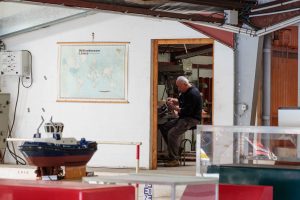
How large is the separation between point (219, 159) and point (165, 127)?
5.78m

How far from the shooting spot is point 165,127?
12117 millimetres

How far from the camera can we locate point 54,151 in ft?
23.9

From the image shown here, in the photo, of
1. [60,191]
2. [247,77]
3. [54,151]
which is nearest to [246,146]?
[54,151]

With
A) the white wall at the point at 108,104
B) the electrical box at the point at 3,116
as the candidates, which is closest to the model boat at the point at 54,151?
the white wall at the point at 108,104

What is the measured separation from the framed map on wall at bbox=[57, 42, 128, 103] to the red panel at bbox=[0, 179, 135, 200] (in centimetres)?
876

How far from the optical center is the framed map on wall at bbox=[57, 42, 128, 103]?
1216cm

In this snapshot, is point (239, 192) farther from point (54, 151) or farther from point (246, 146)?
point (54, 151)

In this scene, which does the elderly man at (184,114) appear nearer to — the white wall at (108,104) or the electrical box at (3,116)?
the white wall at (108,104)

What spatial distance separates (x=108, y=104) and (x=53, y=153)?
5023 millimetres

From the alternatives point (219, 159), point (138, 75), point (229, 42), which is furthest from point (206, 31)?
point (219, 159)

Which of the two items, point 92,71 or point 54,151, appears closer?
point 54,151

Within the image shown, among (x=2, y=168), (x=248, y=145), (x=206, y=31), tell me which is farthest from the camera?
(x=2, y=168)

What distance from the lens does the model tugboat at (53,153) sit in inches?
285

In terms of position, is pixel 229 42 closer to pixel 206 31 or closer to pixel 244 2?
pixel 206 31
